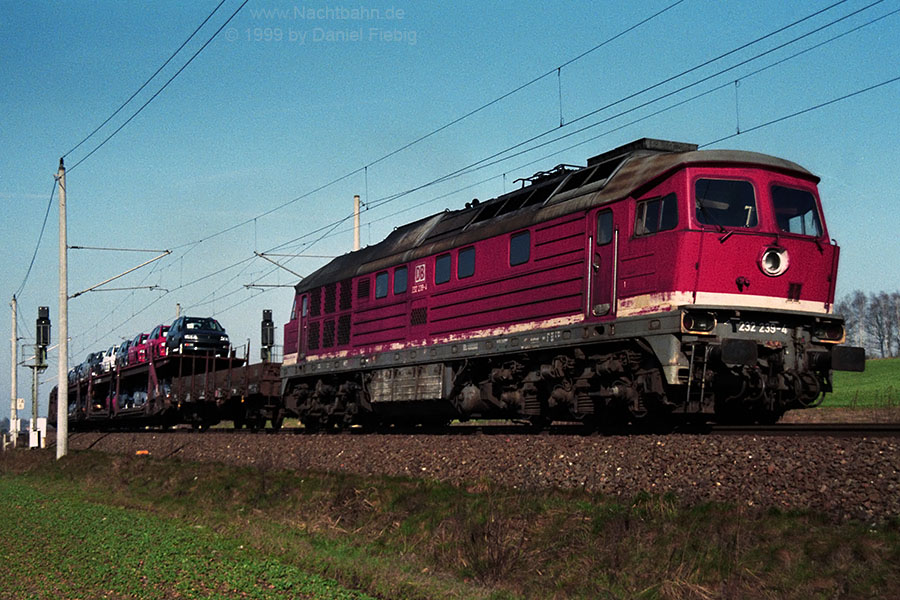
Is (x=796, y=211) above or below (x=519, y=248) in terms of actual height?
above

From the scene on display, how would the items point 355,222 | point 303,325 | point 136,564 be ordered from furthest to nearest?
1. point 355,222
2. point 303,325
3. point 136,564

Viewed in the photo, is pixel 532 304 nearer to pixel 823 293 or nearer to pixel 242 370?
pixel 823 293

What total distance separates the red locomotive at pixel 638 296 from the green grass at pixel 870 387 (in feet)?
60.1

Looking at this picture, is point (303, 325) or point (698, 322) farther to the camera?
point (303, 325)

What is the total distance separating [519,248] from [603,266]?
2.50 meters

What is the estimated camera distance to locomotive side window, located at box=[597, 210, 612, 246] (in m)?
15.1

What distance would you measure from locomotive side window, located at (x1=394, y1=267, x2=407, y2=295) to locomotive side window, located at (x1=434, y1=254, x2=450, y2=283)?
1.44 meters

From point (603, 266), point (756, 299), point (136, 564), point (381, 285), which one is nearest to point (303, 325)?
point (381, 285)

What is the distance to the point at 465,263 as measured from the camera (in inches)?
754

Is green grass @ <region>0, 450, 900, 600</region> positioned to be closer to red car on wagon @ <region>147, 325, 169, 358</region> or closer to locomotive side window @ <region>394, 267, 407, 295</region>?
locomotive side window @ <region>394, 267, 407, 295</region>

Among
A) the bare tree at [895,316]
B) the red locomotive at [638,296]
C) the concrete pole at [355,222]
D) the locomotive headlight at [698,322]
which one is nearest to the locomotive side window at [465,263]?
the red locomotive at [638,296]

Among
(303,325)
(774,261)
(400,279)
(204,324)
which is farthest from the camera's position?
(204,324)

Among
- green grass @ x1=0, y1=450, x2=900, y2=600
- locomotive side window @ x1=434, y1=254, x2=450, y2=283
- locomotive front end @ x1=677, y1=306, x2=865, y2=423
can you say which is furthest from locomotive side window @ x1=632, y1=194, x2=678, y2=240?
locomotive side window @ x1=434, y1=254, x2=450, y2=283

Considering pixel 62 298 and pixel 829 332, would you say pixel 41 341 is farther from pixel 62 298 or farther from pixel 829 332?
pixel 829 332
